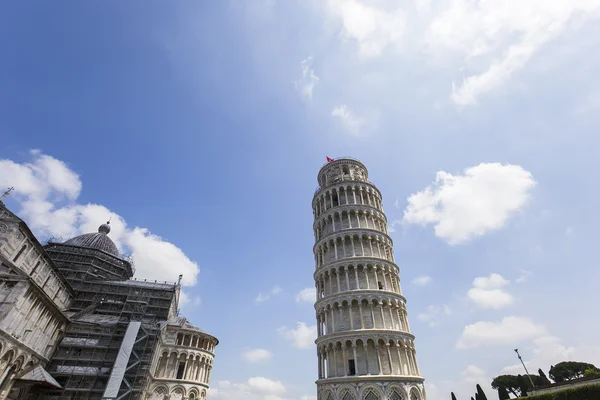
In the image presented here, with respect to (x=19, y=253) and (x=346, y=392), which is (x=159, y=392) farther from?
(x=346, y=392)

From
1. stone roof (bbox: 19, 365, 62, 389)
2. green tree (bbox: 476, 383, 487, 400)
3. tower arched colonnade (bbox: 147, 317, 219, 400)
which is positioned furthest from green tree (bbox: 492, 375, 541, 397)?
stone roof (bbox: 19, 365, 62, 389)

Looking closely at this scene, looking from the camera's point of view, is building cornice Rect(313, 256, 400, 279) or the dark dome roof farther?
the dark dome roof

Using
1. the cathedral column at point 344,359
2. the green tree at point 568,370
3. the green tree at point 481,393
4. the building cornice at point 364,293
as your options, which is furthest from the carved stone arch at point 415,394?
the green tree at point 568,370

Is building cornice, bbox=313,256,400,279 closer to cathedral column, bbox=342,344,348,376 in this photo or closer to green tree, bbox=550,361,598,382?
cathedral column, bbox=342,344,348,376

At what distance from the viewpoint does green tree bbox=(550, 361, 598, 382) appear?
63688mm

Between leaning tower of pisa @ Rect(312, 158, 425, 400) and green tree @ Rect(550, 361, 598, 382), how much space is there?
57.9m

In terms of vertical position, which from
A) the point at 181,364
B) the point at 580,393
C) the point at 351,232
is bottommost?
the point at 580,393

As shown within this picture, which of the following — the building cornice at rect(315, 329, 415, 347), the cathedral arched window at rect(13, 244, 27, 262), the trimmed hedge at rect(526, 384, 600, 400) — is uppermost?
the cathedral arched window at rect(13, 244, 27, 262)

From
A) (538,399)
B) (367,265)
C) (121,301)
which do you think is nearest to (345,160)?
(367,265)

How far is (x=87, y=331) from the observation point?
123ft

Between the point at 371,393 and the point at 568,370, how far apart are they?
64268 millimetres

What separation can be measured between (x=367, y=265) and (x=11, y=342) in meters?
34.4

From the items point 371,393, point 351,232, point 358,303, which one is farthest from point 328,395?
point 351,232

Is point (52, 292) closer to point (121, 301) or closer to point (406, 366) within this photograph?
point (121, 301)
